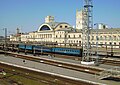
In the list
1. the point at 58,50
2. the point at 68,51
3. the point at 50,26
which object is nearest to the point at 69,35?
the point at 50,26

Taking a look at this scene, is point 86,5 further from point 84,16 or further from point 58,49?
point 58,49

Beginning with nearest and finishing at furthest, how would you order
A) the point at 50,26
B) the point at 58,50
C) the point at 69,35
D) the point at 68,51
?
1. the point at 68,51
2. the point at 58,50
3. the point at 69,35
4. the point at 50,26

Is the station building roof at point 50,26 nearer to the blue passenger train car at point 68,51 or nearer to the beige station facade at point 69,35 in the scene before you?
the beige station facade at point 69,35

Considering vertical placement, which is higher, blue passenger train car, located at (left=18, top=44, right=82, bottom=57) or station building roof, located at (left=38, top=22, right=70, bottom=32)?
station building roof, located at (left=38, top=22, right=70, bottom=32)

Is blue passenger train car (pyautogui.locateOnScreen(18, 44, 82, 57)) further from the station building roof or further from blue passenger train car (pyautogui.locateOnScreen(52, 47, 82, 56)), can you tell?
the station building roof

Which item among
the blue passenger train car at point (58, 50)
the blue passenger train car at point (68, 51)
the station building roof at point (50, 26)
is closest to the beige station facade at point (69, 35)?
the station building roof at point (50, 26)

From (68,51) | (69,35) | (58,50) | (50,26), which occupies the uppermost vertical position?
(50,26)

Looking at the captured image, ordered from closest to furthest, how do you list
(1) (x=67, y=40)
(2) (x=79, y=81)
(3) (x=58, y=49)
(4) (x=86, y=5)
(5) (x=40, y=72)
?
(2) (x=79, y=81), (5) (x=40, y=72), (4) (x=86, y=5), (3) (x=58, y=49), (1) (x=67, y=40)

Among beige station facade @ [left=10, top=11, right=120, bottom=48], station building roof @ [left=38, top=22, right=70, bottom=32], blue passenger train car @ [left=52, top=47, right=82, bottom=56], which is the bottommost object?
blue passenger train car @ [left=52, top=47, right=82, bottom=56]

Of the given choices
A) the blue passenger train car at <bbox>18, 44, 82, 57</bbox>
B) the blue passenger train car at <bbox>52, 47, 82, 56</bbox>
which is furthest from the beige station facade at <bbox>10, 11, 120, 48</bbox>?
the blue passenger train car at <bbox>52, 47, 82, 56</bbox>

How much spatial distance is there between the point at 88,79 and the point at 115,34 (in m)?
64.1

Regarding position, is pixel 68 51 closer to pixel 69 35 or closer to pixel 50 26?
pixel 69 35

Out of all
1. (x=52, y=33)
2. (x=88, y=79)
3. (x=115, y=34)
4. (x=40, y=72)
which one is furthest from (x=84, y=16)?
(x=52, y=33)

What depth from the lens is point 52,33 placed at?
399 feet
